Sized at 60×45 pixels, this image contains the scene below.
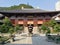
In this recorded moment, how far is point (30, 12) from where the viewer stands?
42.8m

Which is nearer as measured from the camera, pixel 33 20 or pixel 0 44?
pixel 0 44

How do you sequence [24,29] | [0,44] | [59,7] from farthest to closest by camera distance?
[59,7]
[24,29]
[0,44]

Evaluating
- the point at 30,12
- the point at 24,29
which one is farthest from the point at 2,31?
the point at 30,12

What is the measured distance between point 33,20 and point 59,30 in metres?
12.2

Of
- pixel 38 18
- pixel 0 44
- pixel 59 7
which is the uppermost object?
pixel 59 7

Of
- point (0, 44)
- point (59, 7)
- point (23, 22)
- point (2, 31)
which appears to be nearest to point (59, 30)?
point (2, 31)

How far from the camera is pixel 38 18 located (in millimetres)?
43062

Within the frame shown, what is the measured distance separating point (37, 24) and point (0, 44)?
1133 inches

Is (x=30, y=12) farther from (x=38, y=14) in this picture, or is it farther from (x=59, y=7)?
(x=59, y=7)

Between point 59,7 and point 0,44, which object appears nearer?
point 0,44

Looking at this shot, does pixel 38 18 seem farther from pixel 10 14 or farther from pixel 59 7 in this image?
pixel 59 7

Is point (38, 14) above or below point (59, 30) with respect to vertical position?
above

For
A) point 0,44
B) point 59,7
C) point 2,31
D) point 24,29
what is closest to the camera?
point 0,44

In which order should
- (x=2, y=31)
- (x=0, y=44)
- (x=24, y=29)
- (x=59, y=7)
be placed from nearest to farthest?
(x=0, y=44) → (x=2, y=31) → (x=24, y=29) → (x=59, y=7)
